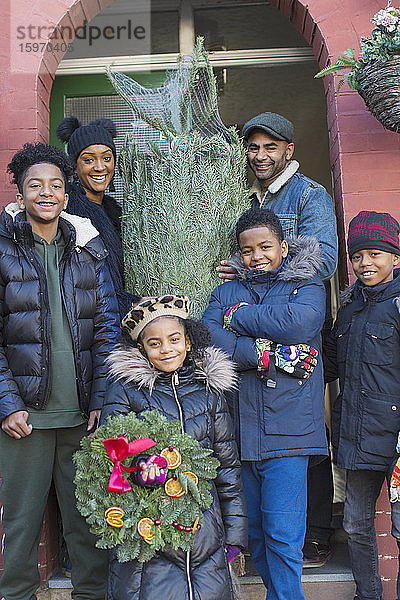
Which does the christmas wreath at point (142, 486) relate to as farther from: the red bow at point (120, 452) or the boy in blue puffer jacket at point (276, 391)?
the boy in blue puffer jacket at point (276, 391)

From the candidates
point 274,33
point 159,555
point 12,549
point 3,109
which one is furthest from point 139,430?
point 274,33

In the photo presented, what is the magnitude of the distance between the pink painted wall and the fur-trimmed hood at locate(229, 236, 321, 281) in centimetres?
71

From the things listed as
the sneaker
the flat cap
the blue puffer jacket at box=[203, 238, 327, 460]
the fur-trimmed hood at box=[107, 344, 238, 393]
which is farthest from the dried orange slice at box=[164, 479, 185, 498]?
the flat cap

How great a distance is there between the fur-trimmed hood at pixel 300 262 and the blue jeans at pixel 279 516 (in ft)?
2.63

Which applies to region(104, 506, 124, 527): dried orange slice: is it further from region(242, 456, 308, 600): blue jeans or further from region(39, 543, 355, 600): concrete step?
region(39, 543, 355, 600): concrete step

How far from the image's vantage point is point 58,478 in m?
2.94

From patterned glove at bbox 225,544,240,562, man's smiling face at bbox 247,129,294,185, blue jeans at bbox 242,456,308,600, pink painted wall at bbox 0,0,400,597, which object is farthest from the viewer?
pink painted wall at bbox 0,0,400,597

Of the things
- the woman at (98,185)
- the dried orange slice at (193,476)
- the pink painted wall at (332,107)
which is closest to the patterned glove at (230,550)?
the dried orange slice at (193,476)

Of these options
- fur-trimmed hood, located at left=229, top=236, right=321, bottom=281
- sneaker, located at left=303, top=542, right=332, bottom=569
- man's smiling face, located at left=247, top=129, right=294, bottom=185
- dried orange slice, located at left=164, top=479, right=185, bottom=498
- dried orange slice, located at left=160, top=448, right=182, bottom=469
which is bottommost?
sneaker, located at left=303, top=542, right=332, bottom=569

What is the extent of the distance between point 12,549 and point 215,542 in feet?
3.27

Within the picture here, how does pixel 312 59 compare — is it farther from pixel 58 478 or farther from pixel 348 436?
pixel 58 478

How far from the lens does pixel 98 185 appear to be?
3.50 m

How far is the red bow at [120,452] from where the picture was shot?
2242 mm

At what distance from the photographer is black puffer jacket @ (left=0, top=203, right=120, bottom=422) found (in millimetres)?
2824
